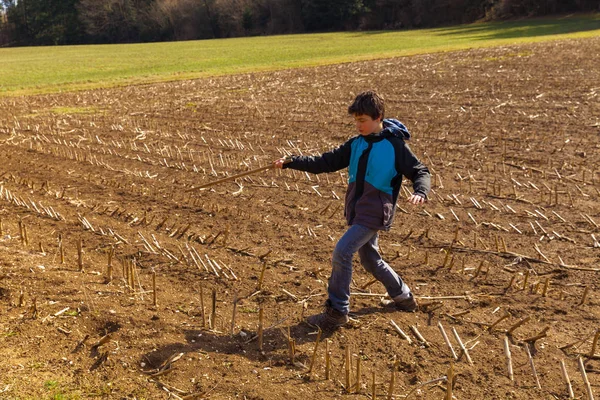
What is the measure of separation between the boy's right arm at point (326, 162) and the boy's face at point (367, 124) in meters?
0.33

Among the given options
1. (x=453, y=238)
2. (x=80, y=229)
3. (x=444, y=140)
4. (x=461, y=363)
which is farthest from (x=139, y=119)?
(x=461, y=363)

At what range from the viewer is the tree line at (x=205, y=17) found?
77.1 metres

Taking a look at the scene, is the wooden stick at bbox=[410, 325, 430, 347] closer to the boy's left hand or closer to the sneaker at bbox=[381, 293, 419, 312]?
the sneaker at bbox=[381, 293, 419, 312]

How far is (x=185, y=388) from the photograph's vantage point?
179 inches

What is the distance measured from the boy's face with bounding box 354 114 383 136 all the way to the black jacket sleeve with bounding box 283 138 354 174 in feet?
1.07

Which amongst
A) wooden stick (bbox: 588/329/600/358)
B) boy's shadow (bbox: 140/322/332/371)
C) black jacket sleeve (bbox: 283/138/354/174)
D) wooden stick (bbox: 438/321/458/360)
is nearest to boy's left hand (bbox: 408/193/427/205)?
black jacket sleeve (bbox: 283/138/354/174)

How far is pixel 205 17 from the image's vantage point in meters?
91.9

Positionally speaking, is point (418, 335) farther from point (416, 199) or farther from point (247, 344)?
point (247, 344)

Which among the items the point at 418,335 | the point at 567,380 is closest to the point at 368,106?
the point at 418,335

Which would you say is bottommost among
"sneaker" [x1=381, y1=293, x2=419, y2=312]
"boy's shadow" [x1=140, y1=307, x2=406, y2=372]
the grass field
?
"boy's shadow" [x1=140, y1=307, x2=406, y2=372]

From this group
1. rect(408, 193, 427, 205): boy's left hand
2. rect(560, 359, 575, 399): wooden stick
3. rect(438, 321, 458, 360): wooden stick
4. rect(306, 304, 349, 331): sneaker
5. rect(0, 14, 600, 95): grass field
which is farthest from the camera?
rect(0, 14, 600, 95): grass field

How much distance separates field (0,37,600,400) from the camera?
473 cm

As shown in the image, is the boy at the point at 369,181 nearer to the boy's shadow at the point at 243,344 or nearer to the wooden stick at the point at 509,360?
the boy's shadow at the point at 243,344

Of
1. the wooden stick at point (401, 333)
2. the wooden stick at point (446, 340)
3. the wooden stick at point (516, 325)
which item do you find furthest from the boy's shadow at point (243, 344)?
the wooden stick at point (516, 325)
